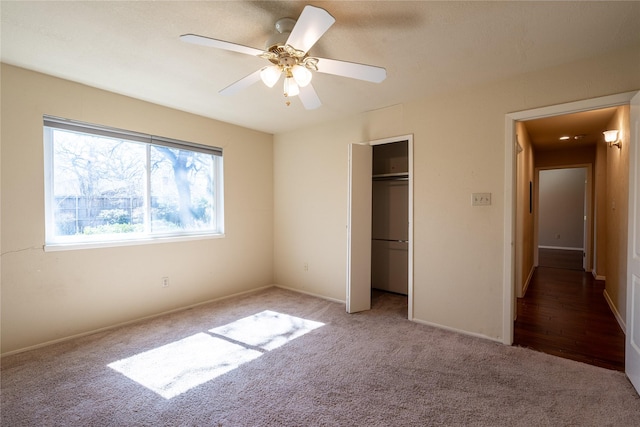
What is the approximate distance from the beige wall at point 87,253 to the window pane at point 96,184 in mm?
187

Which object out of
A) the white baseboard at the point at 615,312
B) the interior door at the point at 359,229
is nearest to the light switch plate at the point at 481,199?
the interior door at the point at 359,229

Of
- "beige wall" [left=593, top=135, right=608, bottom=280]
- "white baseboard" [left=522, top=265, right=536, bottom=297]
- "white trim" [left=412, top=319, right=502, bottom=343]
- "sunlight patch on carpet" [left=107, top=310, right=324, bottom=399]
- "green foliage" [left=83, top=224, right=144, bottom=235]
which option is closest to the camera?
"sunlight patch on carpet" [left=107, top=310, right=324, bottom=399]

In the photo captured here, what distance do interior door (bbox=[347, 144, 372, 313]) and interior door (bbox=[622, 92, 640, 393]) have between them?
2234 millimetres

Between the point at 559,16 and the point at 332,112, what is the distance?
2271mm

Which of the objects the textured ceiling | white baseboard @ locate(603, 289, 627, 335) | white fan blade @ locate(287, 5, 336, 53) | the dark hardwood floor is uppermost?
the textured ceiling

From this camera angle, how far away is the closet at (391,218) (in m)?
4.29

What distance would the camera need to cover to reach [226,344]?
270cm

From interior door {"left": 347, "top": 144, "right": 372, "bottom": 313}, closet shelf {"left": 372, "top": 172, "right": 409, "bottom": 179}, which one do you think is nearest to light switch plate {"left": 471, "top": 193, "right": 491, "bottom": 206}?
interior door {"left": 347, "top": 144, "right": 372, "bottom": 313}

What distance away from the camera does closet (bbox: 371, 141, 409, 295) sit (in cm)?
429

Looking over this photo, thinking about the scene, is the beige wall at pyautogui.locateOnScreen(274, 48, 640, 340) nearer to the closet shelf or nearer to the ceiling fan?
the closet shelf

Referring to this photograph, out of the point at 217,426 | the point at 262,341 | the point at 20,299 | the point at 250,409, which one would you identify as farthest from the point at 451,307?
the point at 20,299

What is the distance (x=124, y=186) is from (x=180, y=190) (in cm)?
64

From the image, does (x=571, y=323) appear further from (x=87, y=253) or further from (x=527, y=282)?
(x=87, y=253)

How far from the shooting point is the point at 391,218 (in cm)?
443
